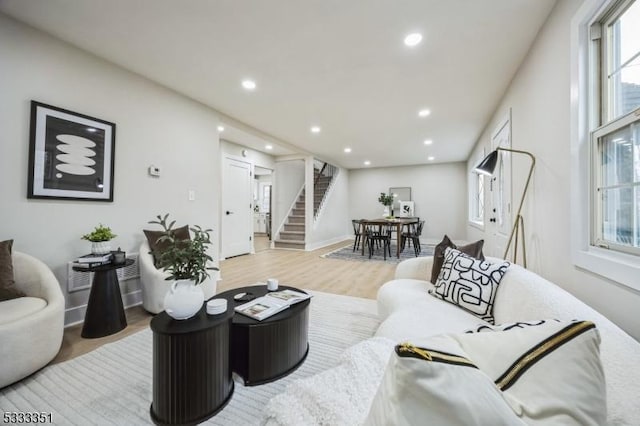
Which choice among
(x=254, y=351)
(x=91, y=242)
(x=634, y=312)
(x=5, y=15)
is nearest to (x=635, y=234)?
(x=634, y=312)

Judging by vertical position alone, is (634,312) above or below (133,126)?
below

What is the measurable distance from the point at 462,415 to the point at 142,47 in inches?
129

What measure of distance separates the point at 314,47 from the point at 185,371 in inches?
102

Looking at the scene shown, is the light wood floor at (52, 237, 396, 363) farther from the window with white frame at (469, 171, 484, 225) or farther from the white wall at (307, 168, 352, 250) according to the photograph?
the window with white frame at (469, 171, 484, 225)

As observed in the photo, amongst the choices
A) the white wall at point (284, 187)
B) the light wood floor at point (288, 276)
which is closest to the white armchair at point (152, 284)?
the light wood floor at point (288, 276)

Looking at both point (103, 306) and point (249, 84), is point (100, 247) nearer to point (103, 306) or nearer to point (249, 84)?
point (103, 306)

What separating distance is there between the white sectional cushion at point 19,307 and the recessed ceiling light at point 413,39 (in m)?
3.39

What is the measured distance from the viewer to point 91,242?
7.93 ft

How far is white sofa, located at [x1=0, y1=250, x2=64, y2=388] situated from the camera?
1.45 metres

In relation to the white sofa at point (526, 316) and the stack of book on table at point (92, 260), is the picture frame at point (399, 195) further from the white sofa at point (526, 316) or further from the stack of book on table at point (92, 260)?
the stack of book on table at point (92, 260)

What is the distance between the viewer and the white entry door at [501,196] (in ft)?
9.80

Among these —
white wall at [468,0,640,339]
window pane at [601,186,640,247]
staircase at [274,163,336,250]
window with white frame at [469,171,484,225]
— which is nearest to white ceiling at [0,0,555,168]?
white wall at [468,0,640,339]

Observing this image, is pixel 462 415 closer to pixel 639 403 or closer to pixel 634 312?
pixel 639 403

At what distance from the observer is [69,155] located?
2.32 m
